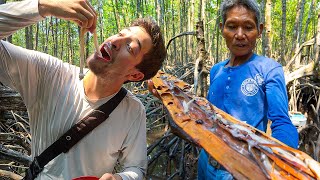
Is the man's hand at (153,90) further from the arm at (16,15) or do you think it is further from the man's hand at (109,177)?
the arm at (16,15)

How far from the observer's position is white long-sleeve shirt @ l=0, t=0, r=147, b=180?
4.11ft

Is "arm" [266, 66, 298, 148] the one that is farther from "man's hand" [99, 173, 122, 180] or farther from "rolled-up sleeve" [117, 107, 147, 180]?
"man's hand" [99, 173, 122, 180]

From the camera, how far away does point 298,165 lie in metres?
1.12

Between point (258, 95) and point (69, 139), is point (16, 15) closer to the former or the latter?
point (69, 139)

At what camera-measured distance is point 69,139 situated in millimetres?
1266

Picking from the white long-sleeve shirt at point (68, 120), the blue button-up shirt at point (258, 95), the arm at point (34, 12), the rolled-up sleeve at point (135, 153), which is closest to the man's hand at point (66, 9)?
the arm at point (34, 12)

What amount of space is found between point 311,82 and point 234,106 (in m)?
2.86

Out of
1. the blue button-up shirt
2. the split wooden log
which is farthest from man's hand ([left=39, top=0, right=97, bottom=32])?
the blue button-up shirt

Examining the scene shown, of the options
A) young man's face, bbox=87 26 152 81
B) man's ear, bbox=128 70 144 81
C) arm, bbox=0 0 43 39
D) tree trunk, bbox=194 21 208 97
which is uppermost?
arm, bbox=0 0 43 39

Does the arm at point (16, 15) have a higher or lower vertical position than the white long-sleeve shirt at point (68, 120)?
higher

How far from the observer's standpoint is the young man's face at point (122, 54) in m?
1.36

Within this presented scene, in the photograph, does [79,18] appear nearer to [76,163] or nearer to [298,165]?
[76,163]

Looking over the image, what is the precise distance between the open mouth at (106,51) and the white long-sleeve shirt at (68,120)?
157mm

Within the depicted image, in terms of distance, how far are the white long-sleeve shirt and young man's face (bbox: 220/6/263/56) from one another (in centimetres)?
64
